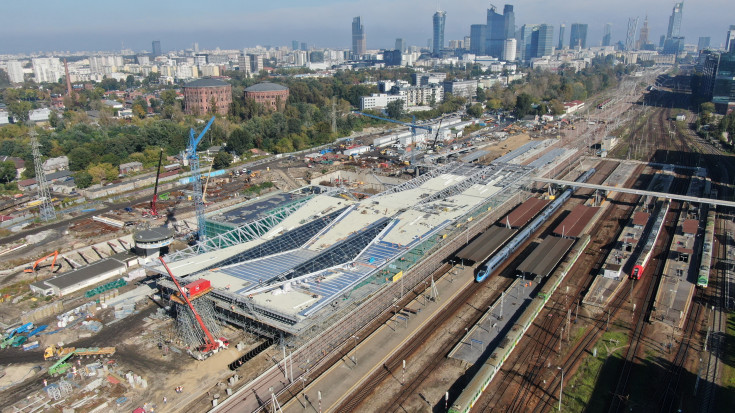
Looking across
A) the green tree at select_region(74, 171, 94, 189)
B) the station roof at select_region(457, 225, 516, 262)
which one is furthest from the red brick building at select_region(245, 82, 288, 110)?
the station roof at select_region(457, 225, 516, 262)

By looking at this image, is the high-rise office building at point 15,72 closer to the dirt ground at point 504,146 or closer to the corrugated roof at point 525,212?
the dirt ground at point 504,146

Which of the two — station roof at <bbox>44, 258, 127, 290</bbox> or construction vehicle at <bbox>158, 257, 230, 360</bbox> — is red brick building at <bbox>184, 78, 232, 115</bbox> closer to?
station roof at <bbox>44, 258, 127, 290</bbox>

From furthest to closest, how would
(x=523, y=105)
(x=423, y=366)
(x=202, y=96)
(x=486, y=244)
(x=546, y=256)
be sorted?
1. (x=523, y=105)
2. (x=202, y=96)
3. (x=486, y=244)
4. (x=546, y=256)
5. (x=423, y=366)

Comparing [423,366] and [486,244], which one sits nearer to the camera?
[423,366]

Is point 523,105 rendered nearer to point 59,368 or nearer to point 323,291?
point 323,291

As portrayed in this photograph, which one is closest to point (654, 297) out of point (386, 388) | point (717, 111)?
point (386, 388)

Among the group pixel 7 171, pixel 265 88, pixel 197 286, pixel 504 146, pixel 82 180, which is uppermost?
pixel 265 88

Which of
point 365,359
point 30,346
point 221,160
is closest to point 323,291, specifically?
point 365,359
